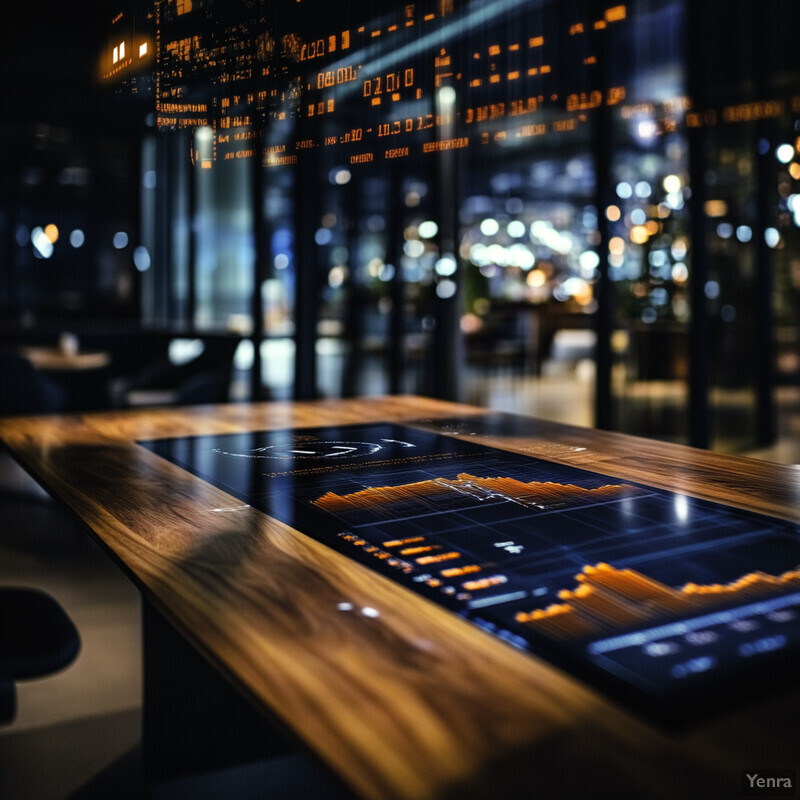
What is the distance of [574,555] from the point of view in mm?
1281

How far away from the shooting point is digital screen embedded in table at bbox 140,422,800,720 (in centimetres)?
94

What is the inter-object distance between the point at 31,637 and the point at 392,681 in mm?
1253

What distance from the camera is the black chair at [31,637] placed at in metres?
1.73

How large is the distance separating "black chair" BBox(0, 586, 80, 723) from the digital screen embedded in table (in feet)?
1.47

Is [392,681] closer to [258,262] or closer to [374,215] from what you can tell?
[258,262]

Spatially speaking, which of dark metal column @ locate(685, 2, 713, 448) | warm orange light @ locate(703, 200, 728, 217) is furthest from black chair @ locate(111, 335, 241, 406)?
warm orange light @ locate(703, 200, 728, 217)

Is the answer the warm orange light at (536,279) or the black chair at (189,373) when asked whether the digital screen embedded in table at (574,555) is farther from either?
the warm orange light at (536,279)

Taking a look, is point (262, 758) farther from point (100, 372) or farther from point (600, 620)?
point (100, 372)

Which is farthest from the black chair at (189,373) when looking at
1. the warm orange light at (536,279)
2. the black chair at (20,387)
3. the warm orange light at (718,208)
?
the warm orange light at (536,279)

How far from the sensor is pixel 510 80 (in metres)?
2.57

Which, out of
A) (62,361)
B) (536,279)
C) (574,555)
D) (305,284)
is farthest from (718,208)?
(536,279)

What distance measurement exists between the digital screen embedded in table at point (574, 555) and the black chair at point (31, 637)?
45 cm

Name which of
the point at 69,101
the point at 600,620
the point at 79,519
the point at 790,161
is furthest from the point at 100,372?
the point at 600,620

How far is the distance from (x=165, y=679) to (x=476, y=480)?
3.08 ft
